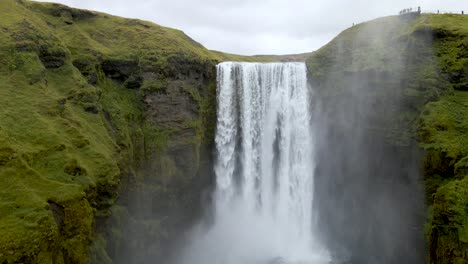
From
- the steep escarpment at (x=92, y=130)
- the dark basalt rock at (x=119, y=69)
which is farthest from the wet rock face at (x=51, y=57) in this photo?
the dark basalt rock at (x=119, y=69)

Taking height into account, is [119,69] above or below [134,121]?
above

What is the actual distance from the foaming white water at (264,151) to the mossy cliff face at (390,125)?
1.80 m

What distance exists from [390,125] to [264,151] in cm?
1187

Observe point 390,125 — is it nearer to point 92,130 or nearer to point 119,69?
point 92,130

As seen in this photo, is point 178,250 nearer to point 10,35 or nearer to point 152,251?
point 152,251

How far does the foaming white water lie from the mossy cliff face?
70.7 inches

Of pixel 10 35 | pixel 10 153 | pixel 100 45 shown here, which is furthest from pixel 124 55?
pixel 10 153

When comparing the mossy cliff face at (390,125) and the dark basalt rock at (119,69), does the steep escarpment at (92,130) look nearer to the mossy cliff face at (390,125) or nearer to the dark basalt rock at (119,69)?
the dark basalt rock at (119,69)

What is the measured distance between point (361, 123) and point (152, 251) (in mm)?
20135

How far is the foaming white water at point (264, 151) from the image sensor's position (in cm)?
3934

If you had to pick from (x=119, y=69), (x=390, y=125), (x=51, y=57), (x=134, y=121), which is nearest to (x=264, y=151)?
(x=390, y=125)

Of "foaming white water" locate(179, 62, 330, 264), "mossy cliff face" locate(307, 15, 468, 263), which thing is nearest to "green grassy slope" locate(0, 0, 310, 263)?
"foaming white water" locate(179, 62, 330, 264)

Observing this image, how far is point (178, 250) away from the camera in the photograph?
35.6 meters

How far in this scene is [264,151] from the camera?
4003 cm
